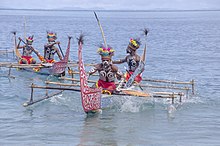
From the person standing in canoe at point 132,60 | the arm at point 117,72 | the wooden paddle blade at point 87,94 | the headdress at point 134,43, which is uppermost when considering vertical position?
the headdress at point 134,43

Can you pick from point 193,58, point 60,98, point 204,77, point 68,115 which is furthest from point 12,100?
point 193,58

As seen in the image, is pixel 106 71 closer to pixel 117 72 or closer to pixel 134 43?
pixel 117 72

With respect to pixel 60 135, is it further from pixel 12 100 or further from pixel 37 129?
pixel 12 100

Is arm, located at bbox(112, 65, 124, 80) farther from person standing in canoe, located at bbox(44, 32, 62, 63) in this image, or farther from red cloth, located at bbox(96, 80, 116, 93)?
person standing in canoe, located at bbox(44, 32, 62, 63)

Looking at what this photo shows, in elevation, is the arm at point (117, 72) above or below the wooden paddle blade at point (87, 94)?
above

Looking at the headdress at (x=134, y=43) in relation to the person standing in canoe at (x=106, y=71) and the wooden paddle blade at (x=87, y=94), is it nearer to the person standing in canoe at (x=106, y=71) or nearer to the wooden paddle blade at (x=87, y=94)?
the person standing in canoe at (x=106, y=71)

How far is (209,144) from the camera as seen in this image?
13148 mm

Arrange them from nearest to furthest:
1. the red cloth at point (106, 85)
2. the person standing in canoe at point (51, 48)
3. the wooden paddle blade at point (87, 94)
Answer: the wooden paddle blade at point (87, 94), the red cloth at point (106, 85), the person standing in canoe at point (51, 48)

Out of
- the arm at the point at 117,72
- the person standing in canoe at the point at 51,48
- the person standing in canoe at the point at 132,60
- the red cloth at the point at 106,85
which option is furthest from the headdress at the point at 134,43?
the person standing in canoe at the point at 51,48

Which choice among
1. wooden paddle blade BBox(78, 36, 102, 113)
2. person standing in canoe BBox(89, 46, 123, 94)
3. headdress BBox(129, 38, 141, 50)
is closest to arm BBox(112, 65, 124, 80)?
person standing in canoe BBox(89, 46, 123, 94)

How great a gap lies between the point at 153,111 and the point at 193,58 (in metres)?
18.2

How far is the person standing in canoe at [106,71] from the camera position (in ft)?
51.4

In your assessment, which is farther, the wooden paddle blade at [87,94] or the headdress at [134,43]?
the headdress at [134,43]

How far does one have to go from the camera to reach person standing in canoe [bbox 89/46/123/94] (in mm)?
15664
